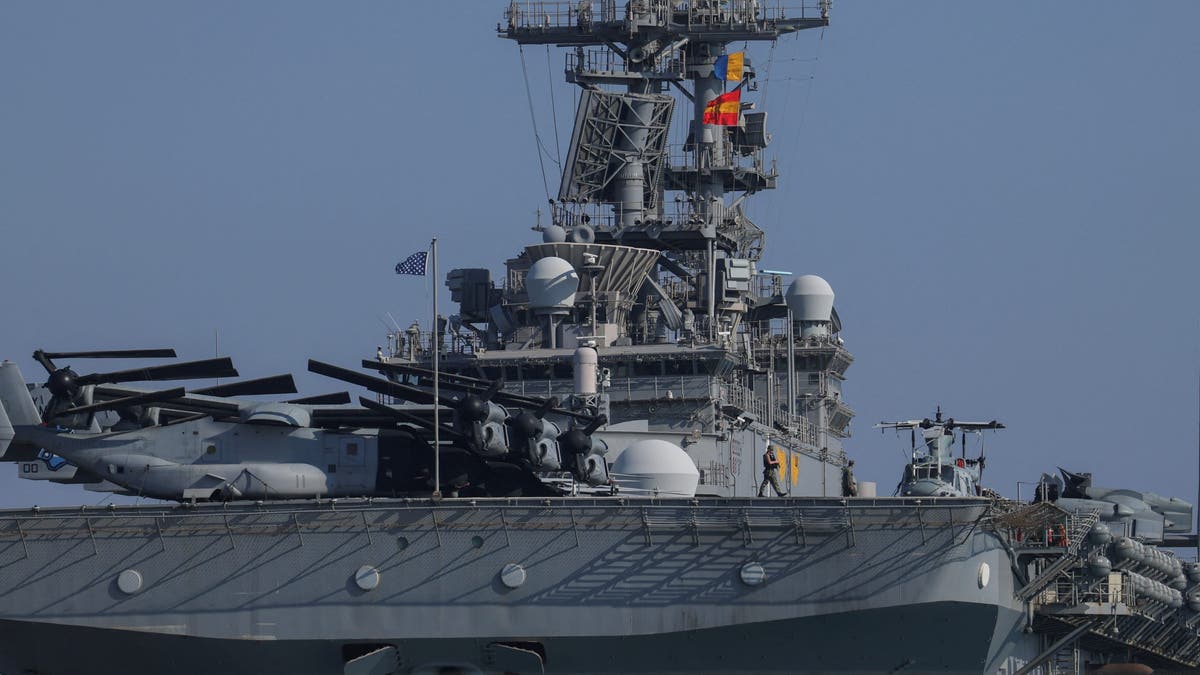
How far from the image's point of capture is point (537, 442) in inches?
1294

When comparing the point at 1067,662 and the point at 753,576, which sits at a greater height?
the point at 753,576

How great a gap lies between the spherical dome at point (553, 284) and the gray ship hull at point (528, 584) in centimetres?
1435

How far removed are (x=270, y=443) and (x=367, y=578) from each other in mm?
4027

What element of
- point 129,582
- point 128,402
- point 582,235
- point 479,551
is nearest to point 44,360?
point 128,402

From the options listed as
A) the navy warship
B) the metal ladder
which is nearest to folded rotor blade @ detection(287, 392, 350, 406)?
the navy warship

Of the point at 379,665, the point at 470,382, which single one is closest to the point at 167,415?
the point at 470,382

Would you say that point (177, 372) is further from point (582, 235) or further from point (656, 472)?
point (582, 235)

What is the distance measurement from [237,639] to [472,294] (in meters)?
18.3

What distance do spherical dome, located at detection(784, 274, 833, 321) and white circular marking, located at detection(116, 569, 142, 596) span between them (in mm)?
24597

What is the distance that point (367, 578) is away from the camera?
100ft

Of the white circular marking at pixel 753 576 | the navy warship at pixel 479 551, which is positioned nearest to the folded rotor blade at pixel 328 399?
the navy warship at pixel 479 551

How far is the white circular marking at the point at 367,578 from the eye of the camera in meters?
30.6

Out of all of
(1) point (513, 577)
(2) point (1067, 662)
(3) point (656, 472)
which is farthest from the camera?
(2) point (1067, 662)

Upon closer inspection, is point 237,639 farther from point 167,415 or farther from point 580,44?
point 580,44
